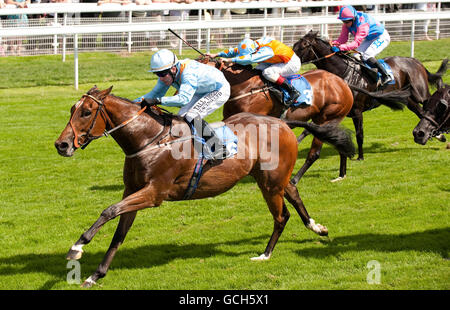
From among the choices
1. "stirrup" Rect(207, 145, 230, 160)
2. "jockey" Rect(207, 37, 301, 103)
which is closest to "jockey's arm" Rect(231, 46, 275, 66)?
"jockey" Rect(207, 37, 301, 103)

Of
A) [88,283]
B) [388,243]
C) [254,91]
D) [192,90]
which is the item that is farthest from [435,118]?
[88,283]

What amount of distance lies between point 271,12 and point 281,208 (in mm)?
10338

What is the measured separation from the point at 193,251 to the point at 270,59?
9.57 feet

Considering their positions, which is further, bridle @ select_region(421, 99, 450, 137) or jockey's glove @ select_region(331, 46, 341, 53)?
jockey's glove @ select_region(331, 46, 341, 53)

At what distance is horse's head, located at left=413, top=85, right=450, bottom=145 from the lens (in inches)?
264

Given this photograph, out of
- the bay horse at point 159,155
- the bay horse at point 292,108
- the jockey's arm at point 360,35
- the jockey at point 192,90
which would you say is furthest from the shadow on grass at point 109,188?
the jockey's arm at point 360,35

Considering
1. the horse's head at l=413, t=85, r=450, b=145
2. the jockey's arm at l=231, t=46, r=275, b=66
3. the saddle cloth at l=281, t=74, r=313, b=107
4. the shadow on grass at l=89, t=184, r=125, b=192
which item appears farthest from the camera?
the shadow on grass at l=89, t=184, r=125, b=192

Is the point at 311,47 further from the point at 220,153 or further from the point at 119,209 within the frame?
the point at 119,209

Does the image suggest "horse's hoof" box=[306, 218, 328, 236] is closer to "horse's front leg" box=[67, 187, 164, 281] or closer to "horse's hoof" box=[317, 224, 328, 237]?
"horse's hoof" box=[317, 224, 328, 237]

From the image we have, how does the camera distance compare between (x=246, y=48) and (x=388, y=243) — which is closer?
(x=388, y=243)

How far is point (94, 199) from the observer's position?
8.80 m

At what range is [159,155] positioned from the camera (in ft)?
20.2

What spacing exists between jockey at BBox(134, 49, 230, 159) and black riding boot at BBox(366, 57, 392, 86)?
176 inches

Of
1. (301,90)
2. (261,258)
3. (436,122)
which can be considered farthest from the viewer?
(301,90)
